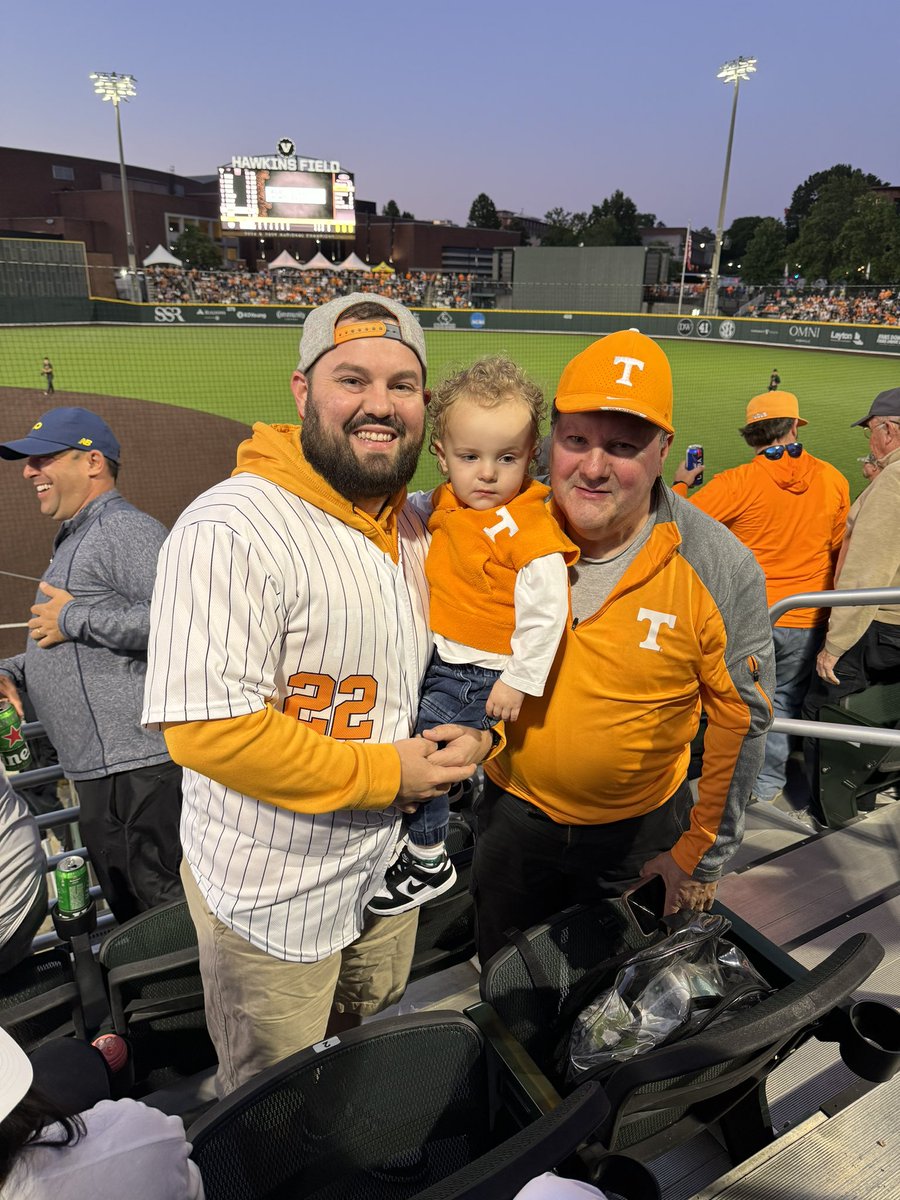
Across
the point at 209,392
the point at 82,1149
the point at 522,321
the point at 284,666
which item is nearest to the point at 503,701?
the point at 284,666

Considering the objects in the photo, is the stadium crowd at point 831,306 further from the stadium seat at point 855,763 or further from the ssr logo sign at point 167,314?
the stadium seat at point 855,763

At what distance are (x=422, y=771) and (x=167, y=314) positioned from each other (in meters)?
31.8

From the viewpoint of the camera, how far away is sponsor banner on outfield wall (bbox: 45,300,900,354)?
26.9 m

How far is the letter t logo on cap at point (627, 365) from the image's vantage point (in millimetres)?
1725

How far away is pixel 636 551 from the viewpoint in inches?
75.2

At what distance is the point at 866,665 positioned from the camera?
11.5 feet

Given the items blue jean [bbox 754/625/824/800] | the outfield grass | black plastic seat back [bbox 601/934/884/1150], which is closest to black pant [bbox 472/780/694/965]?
black plastic seat back [bbox 601/934/884/1150]

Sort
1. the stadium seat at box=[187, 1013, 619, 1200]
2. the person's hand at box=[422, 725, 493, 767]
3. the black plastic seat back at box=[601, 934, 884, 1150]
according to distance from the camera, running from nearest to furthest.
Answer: the black plastic seat back at box=[601, 934, 884, 1150], the stadium seat at box=[187, 1013, 619, 1200], the person's hand at box=[422, 725, 493, 767]

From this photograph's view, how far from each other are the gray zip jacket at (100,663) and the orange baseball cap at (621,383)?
1668mm

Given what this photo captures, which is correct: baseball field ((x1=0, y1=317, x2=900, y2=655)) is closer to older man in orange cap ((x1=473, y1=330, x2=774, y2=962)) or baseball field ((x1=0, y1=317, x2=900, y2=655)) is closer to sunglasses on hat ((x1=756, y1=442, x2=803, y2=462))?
sunglasses on hat ((x1=756, y1=442, x2=803, y2=462))

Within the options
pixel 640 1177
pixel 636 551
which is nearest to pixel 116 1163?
pixel 640 1177

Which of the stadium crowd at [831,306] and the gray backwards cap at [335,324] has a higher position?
the stadium crowd at [831,306]

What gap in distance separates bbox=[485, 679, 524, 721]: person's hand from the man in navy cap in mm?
1372

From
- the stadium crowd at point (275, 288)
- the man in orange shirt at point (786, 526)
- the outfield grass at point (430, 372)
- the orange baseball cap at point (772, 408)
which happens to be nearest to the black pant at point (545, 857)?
the man in orange shirt at point (786, 526)
